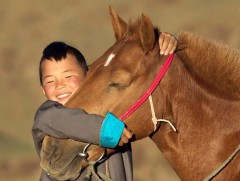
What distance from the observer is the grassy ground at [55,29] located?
66.5ft

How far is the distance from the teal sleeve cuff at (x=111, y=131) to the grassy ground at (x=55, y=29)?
1425cm

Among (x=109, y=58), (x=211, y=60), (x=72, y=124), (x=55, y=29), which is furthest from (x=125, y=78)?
(x=55, y=29)

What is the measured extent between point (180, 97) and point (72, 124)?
0.61 meters

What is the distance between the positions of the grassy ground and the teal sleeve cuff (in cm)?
1425

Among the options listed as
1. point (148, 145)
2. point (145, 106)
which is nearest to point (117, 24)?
point (145, 106)

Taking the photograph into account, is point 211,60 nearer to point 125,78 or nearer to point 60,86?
point 125,78

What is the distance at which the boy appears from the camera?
3031mm

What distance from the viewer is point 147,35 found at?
3.13 meters

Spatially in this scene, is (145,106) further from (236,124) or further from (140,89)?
(236,124)

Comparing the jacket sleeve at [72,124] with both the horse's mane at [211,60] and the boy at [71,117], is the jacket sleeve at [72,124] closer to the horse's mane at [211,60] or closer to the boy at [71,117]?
the boy at [71,117]

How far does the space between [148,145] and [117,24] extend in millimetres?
12433

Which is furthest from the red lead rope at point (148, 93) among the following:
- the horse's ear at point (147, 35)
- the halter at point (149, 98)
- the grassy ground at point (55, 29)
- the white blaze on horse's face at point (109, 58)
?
the grassy ground at point (55, 29)

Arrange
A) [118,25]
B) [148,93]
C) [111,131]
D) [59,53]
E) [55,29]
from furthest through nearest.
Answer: [55,29]
[59,53]
[118,25]
[148,93]
[111,131]

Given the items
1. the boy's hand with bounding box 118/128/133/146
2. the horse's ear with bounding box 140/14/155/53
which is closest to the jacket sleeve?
the boy's hand with bounding box 118/128/133/146
